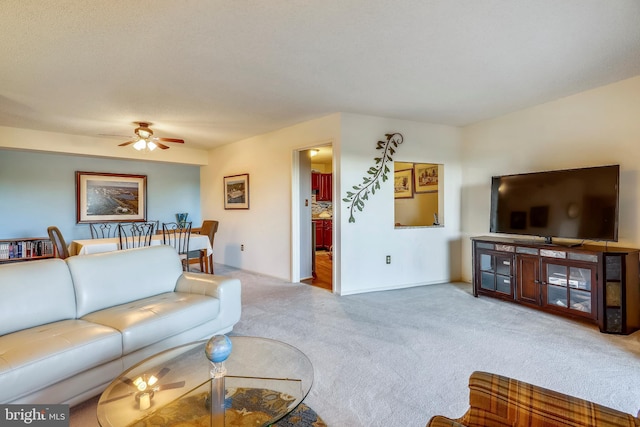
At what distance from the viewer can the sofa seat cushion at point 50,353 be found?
1.56m

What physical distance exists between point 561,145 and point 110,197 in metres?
6.98

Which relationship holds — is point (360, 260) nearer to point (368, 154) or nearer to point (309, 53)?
point (368, 154)

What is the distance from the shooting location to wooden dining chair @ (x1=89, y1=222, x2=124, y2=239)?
18.9 feet

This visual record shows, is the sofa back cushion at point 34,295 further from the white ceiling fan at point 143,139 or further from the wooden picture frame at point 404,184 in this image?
the wooden picture frame at point 404,184

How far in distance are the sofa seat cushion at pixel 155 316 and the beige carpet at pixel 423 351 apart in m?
0.46

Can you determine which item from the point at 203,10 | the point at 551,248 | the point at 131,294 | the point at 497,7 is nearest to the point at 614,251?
the point at 551,248

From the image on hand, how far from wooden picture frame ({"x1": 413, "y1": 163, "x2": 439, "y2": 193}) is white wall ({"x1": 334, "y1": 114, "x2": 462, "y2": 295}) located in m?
0.77

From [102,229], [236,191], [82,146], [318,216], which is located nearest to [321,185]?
[318,216]

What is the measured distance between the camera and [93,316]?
7.48ft

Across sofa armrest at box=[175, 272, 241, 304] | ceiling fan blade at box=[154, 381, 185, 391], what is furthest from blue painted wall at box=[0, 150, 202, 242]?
ceiling fan blade at box=[154, 381, 185, 391]

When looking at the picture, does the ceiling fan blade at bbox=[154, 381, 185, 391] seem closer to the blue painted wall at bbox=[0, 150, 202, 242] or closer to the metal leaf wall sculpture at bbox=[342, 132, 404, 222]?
the metal leaf wall sculpture at bbox=[342, 132, 404, 222]

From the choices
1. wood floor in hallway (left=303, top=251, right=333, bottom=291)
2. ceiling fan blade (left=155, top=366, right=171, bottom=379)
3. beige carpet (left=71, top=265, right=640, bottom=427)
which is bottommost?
beige carpet (left=71, top=265, right=640, bottom=427)

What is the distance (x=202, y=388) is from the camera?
158cm

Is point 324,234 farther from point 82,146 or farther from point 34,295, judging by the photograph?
point 34,295
